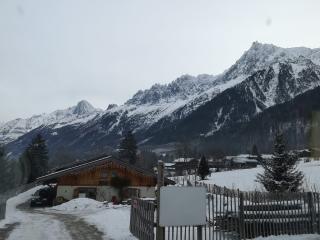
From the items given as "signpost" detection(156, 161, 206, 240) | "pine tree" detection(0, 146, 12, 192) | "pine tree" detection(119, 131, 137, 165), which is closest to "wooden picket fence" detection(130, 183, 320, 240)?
"signpost" detection(156, 161, 206, 240)

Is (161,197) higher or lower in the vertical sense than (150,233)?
higher

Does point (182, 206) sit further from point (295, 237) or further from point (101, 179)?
point (101, 179)

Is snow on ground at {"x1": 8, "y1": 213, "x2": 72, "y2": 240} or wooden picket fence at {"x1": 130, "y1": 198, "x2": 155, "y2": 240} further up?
wooden picket fence at {"x1": 130, "y1": 198, "x2": 155, "y2": 240}

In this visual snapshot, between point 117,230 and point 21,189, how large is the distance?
178ft

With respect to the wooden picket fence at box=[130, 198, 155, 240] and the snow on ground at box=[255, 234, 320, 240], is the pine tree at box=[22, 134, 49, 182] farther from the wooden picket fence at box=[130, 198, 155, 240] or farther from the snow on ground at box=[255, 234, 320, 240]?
the snow on ground at box=[255, 234, 320, 240]

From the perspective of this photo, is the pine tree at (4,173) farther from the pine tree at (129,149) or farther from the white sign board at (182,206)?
the pine tree at (129,149)

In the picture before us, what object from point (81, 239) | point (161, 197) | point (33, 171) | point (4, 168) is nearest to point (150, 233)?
point (161, 197)

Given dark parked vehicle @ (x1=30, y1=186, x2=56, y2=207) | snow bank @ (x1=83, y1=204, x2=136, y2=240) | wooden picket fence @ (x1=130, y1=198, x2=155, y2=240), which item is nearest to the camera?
wooden picket fence @ (x1=130, y1=198, x2=155, y2=240)

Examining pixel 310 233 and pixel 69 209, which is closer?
pixel 310 233

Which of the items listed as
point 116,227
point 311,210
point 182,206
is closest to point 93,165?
point 116,227

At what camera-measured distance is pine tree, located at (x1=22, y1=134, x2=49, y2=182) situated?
277 ft

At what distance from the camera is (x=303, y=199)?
1778 centimetres

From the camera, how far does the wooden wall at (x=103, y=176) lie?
4753cm

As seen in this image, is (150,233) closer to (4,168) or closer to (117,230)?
(117,230)
